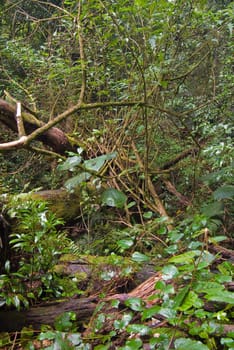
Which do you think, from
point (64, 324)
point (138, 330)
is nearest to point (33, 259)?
point (64, 324)

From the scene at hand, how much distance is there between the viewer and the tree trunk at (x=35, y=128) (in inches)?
140

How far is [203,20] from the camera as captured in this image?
299 centimetres

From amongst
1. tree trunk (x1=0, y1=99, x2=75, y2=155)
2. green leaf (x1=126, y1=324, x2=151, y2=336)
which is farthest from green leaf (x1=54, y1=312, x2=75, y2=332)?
tree trunk (x1=0, y1=99, x2=75, y2=155)

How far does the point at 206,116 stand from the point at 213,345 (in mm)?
2984

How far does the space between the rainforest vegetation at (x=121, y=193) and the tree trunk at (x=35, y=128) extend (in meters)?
0.01

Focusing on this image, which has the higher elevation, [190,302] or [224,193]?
[190,302]

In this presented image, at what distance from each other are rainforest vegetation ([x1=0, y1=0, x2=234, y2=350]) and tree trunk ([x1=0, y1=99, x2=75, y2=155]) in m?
0.01

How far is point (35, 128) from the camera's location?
3779 mm

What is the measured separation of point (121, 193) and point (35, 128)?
237 cm

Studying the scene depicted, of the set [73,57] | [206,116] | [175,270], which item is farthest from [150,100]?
[175,270]

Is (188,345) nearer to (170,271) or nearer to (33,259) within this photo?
(170,271)

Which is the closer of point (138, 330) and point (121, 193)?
point (138, 330)

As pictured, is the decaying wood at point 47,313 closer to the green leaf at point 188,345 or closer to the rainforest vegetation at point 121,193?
the rainforest vegetation at point 121,193

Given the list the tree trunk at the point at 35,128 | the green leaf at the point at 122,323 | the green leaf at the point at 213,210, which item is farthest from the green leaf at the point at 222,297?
the tree trunk at the point at 35,128
